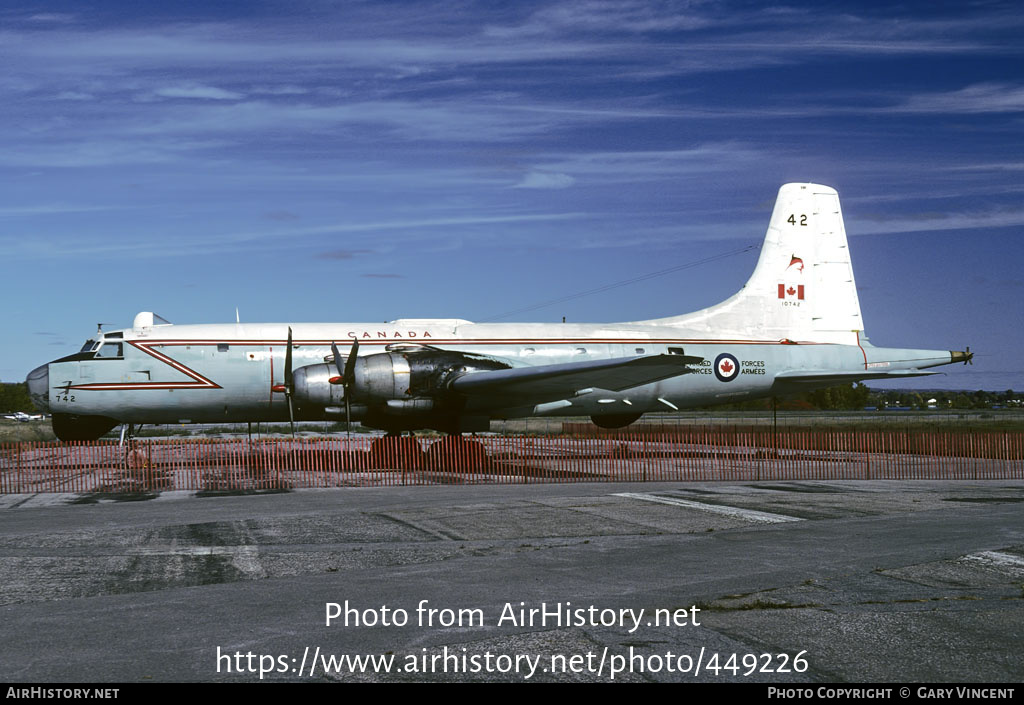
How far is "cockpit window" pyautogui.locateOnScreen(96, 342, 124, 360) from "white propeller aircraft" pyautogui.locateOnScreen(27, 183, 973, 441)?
30 millimetres

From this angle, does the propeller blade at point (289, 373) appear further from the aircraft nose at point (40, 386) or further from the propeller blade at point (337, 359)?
the aircraft nose at point (40, 386)

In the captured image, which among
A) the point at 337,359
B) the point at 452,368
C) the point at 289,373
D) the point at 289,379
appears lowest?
the point at 289,379

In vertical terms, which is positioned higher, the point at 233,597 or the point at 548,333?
the point at 548,333

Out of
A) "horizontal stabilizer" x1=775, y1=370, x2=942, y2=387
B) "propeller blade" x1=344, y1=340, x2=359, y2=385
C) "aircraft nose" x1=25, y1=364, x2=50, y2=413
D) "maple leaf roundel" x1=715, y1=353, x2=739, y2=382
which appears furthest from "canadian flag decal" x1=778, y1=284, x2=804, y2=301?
"aircraft nose" x1=25, y1=364, x2=50, y2=413

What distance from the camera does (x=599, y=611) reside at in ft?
29.3

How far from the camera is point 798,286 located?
35.1 metres

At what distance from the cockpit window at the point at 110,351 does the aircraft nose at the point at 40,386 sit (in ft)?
5.05

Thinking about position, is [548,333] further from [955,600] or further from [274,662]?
[274,662]

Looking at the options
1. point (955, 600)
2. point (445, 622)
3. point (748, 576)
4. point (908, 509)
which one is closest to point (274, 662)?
point (445, 622)

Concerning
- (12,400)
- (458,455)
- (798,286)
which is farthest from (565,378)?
(12,400)

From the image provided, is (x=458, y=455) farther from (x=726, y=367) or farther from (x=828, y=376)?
(x=828, y=376)

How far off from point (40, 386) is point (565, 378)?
15.7 metres

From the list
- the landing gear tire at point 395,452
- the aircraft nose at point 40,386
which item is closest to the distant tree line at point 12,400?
the aircraft nose at point 40,386

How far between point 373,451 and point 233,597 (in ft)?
61.6
